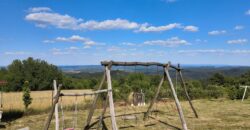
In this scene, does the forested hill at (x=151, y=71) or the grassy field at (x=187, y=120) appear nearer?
the grassy field at (x=187, y=120)

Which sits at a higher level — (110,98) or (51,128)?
(110,98)

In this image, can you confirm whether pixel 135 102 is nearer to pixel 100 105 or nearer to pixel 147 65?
pixel 100 105

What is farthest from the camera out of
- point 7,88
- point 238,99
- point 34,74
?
point 34,74

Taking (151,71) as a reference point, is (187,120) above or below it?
below

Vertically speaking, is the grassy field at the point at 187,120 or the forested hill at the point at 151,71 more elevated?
the forested hill at the point at 151,71

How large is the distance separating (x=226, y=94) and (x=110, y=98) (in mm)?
16660

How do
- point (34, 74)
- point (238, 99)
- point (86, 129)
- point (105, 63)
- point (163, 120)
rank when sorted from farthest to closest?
point (34, 74)
point (238, 99)
point (163, 120)
point (86, 129)
point (105, 63)

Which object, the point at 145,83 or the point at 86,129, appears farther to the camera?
the point at 145,83

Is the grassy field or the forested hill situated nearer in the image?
the grassy field

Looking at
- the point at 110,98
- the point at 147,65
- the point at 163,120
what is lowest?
the point at 163,120

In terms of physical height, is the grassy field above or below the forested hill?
below

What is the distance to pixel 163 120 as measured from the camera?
13789 millimetres

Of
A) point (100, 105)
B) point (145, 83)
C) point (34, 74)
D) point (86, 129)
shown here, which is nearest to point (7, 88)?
point (34, 74)

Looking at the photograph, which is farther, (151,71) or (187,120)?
(151,71)
